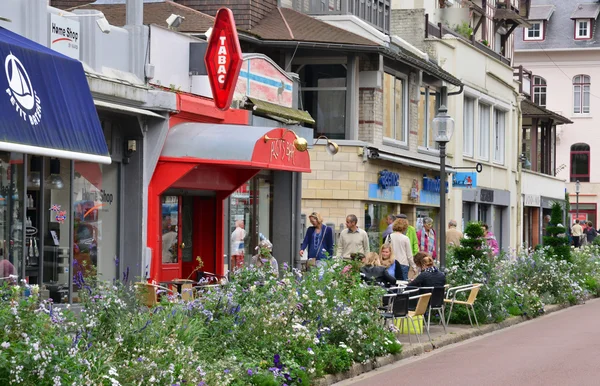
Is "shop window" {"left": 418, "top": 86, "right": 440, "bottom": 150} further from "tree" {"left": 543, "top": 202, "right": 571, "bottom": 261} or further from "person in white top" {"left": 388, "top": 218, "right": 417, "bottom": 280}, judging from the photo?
"person in white top" {"left": 388, "top": 218, "right": 417, "bottom": 280}

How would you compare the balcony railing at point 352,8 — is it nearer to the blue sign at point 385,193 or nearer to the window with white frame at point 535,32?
the blue sign at point 385,193

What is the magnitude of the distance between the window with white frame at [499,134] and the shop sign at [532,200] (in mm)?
4805

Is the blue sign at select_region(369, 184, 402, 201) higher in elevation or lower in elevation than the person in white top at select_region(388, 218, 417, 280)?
higher

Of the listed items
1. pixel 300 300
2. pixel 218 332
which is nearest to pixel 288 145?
pixel 300 300

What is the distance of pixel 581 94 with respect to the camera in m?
77.1

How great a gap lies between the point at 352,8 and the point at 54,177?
1640 cm

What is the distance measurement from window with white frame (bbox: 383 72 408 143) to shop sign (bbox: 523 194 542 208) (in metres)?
19.3

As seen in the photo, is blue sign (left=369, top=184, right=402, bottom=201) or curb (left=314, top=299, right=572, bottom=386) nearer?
curb (left=314, top=299, right=572, bottom=386)

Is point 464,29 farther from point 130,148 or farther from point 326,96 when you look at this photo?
point 130,148

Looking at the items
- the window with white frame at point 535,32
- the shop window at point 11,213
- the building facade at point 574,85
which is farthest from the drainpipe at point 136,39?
the window with white frame at point 535,32

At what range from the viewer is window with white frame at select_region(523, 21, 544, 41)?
78750mm

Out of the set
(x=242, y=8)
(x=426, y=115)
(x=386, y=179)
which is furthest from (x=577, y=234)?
(x=242, y=8)

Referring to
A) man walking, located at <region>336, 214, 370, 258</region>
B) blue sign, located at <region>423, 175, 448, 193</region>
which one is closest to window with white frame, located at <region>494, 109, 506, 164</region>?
blue sign, located at <region>423, 175, 448, 193</region>

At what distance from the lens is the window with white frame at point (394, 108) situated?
105 feet
